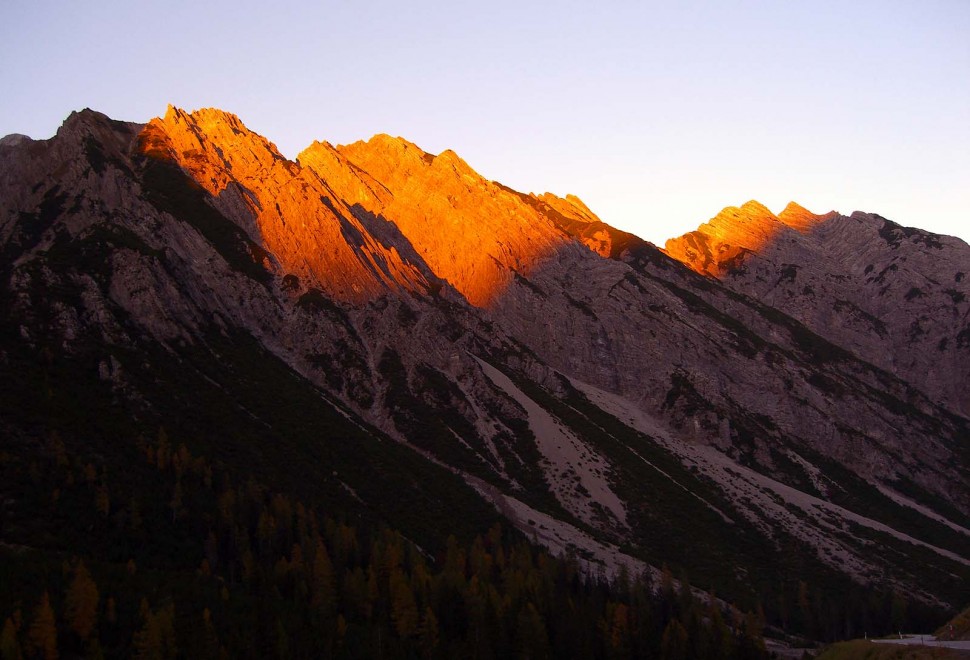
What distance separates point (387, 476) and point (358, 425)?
22979 millimetres

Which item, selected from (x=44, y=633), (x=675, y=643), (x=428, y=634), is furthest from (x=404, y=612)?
(x=44, y=633)

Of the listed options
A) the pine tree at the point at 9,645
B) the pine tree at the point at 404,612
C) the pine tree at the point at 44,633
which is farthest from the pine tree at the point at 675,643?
the pine tree at the point at 9,645

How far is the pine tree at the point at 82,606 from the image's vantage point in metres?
93.1

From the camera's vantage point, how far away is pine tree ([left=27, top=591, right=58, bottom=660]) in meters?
88.4

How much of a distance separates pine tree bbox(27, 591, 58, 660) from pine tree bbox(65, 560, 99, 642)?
3262mm

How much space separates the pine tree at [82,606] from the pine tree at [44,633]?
10.7ft

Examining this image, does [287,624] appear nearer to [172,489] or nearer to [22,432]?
[172,489]

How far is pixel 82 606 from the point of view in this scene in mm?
93875

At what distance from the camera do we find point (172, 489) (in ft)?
438

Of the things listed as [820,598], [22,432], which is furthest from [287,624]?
[820,598]

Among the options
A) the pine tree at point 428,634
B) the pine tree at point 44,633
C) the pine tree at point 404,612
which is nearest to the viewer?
the pine tree at point 44,633

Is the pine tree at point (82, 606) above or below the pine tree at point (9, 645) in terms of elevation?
above

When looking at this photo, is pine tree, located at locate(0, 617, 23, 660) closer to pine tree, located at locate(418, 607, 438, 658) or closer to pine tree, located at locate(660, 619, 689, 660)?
pine tree, located at locate(418, 607, 438, 658)

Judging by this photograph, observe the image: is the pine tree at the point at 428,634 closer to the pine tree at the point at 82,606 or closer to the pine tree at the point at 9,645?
the pine tree at the point at 82,606
